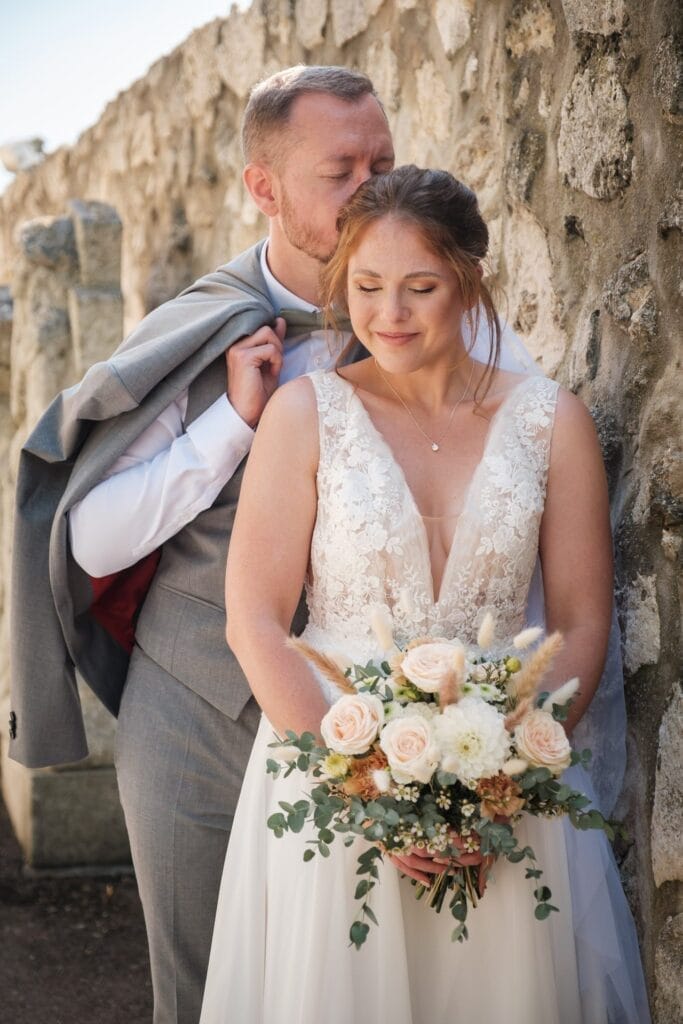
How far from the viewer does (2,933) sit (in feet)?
13.0

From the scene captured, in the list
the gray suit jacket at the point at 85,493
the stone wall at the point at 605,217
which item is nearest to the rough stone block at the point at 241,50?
→ the stone wall at the point at 605,217

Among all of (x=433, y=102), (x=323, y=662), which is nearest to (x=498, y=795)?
(x=323, y=662)

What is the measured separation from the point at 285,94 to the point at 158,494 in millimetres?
904

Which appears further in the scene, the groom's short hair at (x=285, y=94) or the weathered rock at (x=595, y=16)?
the groom's short hair at (x=285, y=94)

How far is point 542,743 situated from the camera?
174 centimetres

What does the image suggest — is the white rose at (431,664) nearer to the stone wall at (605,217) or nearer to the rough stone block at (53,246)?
the stone wall at (605,217)

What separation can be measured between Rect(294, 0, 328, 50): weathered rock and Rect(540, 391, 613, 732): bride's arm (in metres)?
2.52

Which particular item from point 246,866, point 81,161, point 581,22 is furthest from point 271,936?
point 81,161

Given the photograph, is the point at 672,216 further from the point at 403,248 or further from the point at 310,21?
the point at 310,21

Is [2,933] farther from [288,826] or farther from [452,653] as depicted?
[452,653]

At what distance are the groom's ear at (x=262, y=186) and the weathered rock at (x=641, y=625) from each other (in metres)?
1.14

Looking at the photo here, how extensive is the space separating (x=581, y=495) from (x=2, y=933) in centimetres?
281

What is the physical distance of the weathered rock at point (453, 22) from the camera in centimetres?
302

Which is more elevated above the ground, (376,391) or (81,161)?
(81,161)
